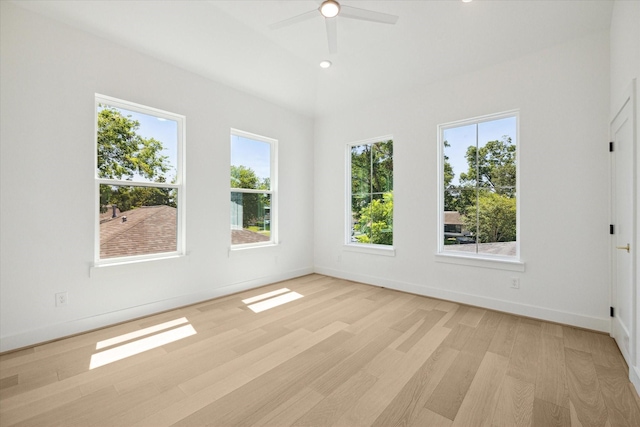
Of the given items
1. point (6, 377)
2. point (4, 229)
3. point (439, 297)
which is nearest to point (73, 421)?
point (6, 377)

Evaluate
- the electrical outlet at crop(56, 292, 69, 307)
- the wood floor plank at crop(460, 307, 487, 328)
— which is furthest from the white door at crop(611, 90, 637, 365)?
the electrical outlet at crop(56, 292, 69, 307)

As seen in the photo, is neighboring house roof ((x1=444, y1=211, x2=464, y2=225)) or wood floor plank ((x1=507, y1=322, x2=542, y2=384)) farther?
neighboring house roof ((x1=444, y1=211, x2=464, y2=225))

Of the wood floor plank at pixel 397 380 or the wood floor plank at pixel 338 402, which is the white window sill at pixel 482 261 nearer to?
the wood floor plank at pixel 397 380

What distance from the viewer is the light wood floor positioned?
1.79 m

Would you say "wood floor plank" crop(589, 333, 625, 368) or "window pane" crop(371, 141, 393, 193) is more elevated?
"window pane" crop(371, 141, 393, 193)

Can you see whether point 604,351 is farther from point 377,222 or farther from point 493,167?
point 377,222

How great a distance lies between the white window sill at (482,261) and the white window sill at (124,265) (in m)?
3.49

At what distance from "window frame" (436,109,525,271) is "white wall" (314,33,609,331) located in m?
0.06

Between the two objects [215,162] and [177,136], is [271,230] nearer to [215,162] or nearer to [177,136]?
[215,162]

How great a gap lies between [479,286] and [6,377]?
181 inches

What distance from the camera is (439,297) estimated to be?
4.07 m

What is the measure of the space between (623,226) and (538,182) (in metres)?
0.90

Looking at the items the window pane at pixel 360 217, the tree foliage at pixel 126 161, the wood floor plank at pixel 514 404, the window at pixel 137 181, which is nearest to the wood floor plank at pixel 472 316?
the wood floor plank at pixel 514 404

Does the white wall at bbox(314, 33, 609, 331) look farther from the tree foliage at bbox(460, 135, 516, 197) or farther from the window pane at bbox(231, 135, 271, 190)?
the window pane at bbox(231, 135, 271, 190)
